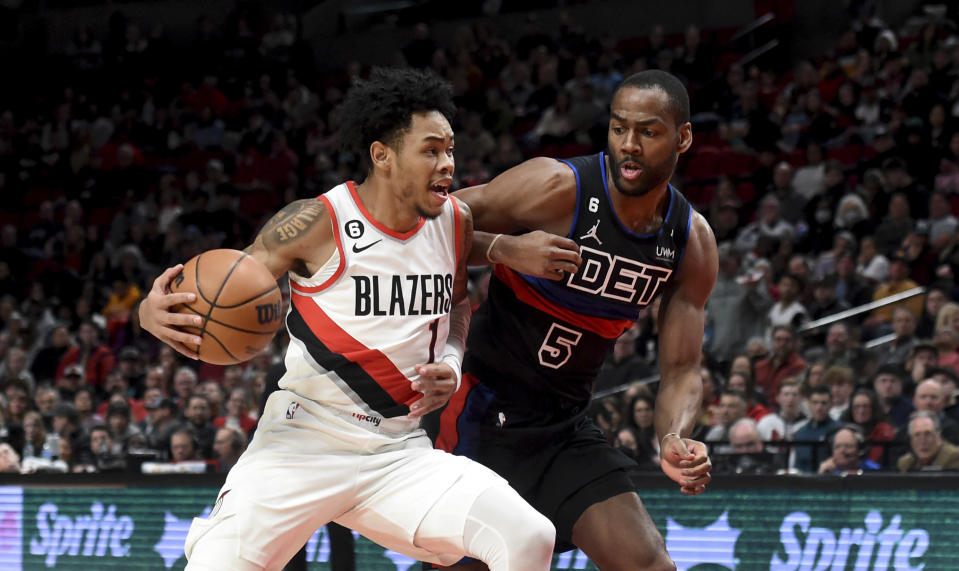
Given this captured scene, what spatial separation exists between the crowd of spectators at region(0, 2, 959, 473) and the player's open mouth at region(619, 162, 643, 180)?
279 centimetres

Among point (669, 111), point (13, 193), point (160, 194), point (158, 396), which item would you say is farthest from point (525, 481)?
point (13, 193)

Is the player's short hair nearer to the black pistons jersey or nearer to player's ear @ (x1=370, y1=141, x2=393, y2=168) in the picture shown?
the black pistons jersey

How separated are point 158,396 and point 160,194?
5.80 metres

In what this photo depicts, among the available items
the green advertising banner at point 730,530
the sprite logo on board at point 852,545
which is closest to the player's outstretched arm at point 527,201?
the green advertising banner at point 730,530

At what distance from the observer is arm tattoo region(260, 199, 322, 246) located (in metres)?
3.74

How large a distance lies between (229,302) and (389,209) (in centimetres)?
64

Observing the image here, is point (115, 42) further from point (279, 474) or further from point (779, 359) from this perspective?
point (279, 474)

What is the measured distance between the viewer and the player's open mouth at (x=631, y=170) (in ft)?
13.6

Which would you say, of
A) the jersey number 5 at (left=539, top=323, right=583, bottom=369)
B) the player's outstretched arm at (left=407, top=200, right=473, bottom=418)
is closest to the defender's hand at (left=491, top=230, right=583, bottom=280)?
the player's outstretched arm at (left=407, top=200, right=473, bottom=418)

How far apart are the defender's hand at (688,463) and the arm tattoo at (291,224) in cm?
143

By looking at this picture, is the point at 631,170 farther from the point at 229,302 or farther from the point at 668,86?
the point at 229,302

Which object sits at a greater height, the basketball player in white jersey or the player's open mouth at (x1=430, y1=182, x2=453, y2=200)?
the player's open mouth at (x1=430, y1=182, x2=453, y2=200)

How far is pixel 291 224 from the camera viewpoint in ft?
12.4

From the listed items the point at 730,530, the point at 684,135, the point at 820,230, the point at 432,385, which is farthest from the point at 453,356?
the point at 820,230
